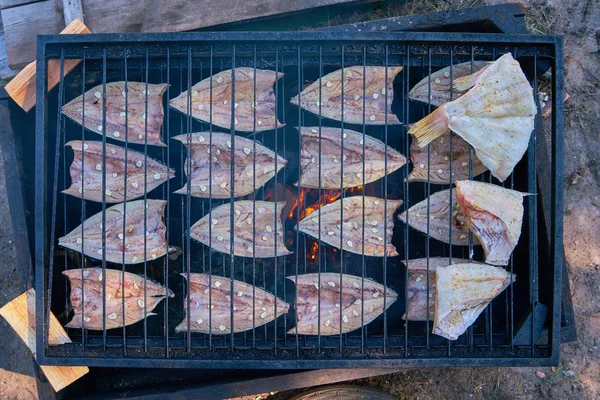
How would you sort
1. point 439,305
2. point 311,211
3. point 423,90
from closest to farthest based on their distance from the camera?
point 439,305 → point 423,90 → point 311,211

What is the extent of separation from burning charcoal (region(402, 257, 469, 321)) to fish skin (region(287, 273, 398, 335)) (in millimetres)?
155

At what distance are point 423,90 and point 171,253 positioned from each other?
2422 mm

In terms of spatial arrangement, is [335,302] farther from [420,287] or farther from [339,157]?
[339,157]

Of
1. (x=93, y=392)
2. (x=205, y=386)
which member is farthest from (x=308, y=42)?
(x=93, y=392)

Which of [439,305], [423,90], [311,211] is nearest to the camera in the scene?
[439,305]

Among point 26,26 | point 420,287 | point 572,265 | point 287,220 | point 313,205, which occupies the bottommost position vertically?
point 572,265

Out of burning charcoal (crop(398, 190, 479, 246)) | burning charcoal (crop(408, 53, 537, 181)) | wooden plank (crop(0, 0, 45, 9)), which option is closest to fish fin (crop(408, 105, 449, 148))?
burning charcoal (crop(408, 53, 537, 181))

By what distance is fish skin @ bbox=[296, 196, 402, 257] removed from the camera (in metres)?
3.54

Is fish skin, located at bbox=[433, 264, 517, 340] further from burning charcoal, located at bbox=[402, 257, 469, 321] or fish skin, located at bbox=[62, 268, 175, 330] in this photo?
fish skin, located at bbox=[62, 268, 175, 330]

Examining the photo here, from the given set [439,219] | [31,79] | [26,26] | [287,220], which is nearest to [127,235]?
[287,220]

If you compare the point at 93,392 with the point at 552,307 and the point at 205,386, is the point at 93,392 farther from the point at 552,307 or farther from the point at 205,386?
the point at 552,307

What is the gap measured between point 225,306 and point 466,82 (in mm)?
2404

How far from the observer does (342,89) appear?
3.35 meters

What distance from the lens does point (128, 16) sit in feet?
12.2
